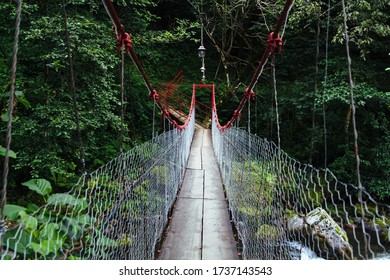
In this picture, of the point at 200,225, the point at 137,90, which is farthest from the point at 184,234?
the point at 137,90

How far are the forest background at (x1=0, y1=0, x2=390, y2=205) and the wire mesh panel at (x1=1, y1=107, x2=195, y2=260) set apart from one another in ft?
0.55

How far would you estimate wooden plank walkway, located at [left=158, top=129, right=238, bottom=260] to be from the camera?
1.78 metres

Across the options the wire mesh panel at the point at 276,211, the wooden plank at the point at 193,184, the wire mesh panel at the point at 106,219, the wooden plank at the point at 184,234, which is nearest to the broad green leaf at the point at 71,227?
the wire mesh panel at the point at 106,219

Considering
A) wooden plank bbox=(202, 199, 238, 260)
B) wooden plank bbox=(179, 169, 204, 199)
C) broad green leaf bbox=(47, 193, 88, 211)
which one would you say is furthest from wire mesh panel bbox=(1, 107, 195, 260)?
wooden plank bbox=(179, 169, 204, 199)

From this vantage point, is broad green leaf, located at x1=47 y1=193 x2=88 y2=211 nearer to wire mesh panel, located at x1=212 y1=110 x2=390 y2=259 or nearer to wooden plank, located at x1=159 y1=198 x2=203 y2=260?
wire mesh panel, located at x1=212 y1=110 x2=390 y2=259

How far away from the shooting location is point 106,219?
100 centimetres

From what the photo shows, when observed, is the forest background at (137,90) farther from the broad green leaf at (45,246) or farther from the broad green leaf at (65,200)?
the broad green leaf at (45,246)

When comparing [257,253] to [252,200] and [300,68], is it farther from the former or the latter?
[300,68]

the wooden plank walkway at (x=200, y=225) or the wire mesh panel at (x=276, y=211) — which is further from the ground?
the wire mesh panel at (x=276, y=211)

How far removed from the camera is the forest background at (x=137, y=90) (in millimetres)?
3539

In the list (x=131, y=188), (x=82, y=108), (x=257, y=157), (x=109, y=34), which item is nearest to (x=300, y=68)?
(x=109, y=34)

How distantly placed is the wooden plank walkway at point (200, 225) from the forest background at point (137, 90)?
2.11 feet

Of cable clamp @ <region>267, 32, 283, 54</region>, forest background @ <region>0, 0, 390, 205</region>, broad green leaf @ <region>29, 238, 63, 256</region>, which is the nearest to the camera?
broad green leaf @ <region>29, 238, 63, 256</region>
